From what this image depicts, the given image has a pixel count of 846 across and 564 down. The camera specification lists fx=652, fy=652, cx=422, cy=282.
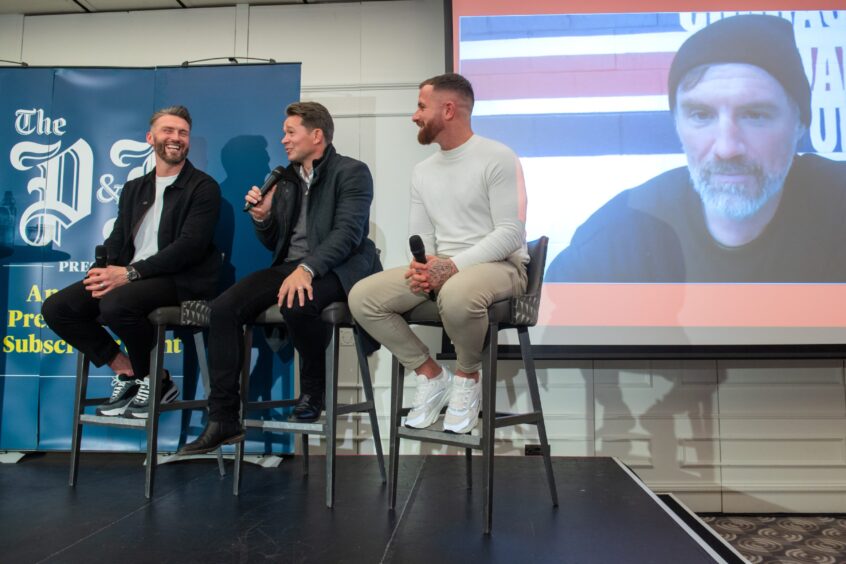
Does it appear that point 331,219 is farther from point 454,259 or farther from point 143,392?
point 143,392

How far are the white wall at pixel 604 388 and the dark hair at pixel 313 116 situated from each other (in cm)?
90

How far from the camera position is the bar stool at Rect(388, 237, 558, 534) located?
177cm

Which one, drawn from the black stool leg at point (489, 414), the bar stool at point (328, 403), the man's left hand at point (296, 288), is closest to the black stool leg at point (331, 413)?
the bar stool at point (328, 403)

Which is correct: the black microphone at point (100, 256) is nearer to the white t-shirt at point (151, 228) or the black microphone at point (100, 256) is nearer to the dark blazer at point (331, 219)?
the white t-shirt at point (151, 228)

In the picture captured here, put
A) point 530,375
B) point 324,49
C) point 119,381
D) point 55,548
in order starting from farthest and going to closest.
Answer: point 324,49
point 119,381
point 530,375
point 55,548

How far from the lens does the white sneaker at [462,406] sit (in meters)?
1.85

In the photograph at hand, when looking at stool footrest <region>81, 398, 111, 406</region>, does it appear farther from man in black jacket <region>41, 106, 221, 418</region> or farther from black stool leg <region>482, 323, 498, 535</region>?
black stool leg <region>482, 323, 498, 535</region>

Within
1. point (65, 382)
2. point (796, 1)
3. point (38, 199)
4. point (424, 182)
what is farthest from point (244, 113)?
point (796, 1)

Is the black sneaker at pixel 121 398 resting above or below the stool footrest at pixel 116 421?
above

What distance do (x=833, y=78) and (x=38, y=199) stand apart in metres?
3.71

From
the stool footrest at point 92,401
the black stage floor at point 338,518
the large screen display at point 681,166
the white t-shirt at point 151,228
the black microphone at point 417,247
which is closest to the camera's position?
the black stage floor at point 338,518

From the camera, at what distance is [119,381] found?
2539mm

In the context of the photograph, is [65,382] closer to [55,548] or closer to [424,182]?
[55,548]

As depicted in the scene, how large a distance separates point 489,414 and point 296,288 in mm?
747
